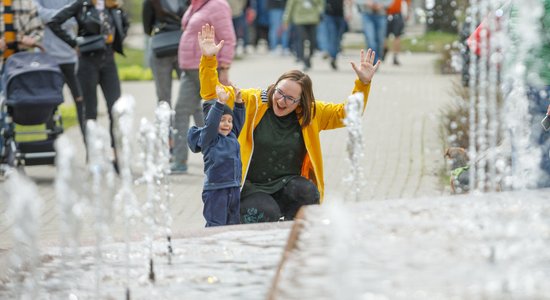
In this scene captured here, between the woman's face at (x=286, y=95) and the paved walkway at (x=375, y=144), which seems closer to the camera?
the woman's face at (x=286, y=95)

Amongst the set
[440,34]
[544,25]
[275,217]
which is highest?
[544,25]

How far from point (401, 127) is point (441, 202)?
8.33 metres

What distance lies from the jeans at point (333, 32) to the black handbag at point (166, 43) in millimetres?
9979

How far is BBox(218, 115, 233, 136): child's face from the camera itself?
675cm

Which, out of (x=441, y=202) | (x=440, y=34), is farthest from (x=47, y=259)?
(x=440, y=34)

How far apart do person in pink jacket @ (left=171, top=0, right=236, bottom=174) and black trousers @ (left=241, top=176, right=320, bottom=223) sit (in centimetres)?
301

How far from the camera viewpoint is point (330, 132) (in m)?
13.2

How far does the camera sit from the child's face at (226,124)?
6750mm

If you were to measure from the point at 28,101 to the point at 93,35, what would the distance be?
838 millimetres

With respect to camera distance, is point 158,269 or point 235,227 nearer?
point 158,269

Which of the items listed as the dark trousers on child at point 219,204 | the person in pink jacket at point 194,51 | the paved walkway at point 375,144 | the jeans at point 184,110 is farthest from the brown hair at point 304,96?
the jeans at point 184,110

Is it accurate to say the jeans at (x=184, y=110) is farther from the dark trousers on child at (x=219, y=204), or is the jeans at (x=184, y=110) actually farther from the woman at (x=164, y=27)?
the dark trousers on child at (x=219, y=204)

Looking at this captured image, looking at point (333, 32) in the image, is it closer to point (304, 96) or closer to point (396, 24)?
point (396, 24)

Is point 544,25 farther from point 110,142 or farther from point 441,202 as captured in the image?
point 110,142
